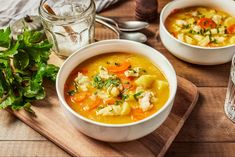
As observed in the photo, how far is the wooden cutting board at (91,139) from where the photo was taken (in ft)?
5.67

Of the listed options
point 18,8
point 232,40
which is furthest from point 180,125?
point 18,8

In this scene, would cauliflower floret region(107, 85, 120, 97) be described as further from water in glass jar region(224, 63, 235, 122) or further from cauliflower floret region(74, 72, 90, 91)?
water in glass jar region(224, 63, 235, 122)

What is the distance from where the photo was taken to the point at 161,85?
6.05 feet

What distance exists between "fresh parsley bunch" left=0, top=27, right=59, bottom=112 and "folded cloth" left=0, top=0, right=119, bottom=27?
554 mm

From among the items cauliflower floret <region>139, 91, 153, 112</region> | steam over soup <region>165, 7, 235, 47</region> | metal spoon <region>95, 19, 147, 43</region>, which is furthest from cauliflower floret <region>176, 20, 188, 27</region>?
cauliflower floret <region>139, 91, 153, 112</region>

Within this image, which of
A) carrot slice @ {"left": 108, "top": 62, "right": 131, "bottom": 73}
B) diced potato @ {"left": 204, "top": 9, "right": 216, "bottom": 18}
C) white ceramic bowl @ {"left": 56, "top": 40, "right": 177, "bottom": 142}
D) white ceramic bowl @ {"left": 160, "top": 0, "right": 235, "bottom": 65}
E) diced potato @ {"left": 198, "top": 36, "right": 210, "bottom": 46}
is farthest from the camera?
diced potato @ {"left": 204, "top": 9, "right": 216, "bottom": 18}

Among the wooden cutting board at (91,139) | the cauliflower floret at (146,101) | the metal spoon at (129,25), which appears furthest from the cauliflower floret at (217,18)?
the cauliflower floret at (146,101)

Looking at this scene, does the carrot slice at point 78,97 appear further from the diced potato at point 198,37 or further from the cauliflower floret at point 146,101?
the diced potato at point 198,37

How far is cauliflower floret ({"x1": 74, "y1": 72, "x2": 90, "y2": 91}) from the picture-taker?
187 cm

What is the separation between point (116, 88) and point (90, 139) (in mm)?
265

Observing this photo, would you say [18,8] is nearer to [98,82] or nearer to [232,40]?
[98,82]

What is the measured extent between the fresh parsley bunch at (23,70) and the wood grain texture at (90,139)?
0.06 meters

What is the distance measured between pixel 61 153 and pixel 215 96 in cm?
86

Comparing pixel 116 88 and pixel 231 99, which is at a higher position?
pixel 116 88
